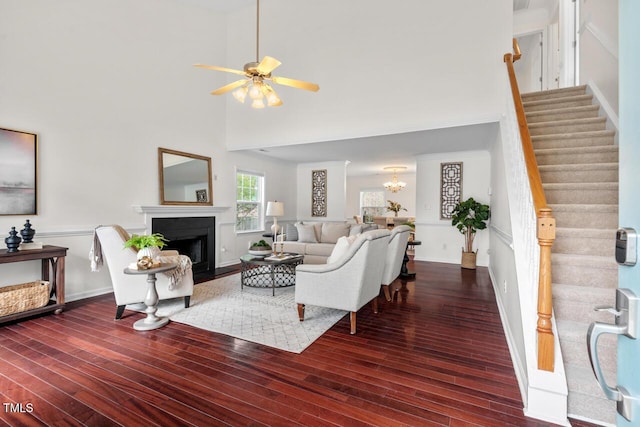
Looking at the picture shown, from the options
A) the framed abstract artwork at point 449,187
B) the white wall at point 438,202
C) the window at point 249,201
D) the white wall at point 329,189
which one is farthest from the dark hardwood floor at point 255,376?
the white wall at point 329,189

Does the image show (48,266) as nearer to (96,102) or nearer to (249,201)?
(96,102)

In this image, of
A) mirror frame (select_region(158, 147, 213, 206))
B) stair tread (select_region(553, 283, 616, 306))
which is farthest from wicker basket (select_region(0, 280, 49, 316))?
stair tread (select_region(553, 283, 616, 306))

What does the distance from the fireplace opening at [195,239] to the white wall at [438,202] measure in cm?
441

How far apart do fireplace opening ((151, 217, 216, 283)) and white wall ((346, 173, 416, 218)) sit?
7.26 meters

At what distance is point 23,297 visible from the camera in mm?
3215

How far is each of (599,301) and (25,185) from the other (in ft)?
18.1

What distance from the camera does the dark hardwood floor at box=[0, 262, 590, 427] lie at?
1811mm

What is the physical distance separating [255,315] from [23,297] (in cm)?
237

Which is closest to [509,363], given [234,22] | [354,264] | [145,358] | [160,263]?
[354,264]

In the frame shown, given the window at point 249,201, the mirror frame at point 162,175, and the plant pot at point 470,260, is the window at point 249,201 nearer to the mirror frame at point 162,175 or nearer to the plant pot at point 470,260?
the mirror frame at point 162,175

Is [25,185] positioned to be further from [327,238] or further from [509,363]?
[509,363]

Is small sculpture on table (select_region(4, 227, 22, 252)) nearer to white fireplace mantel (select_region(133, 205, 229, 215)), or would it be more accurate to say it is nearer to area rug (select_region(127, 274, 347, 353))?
area rug (select_region(127, 274, 347, 353))

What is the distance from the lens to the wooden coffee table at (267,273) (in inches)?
170

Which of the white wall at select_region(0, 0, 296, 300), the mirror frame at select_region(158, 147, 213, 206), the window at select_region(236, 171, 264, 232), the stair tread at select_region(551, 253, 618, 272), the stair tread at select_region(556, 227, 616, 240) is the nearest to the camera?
the stair tread at select_region(551, 253, 618, 272)
